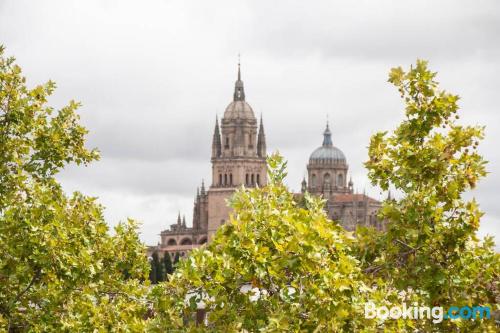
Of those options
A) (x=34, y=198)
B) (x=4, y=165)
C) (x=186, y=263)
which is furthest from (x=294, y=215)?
(x=4, y=165)

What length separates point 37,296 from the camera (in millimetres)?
28297

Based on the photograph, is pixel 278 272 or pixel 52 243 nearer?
pixel 278 272

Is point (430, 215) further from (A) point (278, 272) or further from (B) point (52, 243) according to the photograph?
(B) point (52, 243)

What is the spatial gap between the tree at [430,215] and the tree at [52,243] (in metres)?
6.92

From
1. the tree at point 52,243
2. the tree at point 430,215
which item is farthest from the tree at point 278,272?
the tree at point 52,243

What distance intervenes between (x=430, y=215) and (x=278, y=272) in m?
2.91

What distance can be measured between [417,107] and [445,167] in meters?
1.25

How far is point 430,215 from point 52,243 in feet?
32.9

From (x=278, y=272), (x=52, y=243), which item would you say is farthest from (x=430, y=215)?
(x=52, y=243)

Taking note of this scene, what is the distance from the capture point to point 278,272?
18453 mm

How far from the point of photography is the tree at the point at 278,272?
17.9 meters

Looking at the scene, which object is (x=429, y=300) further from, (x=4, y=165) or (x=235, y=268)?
(x=4, y=165)

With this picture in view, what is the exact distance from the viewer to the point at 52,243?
2592cm

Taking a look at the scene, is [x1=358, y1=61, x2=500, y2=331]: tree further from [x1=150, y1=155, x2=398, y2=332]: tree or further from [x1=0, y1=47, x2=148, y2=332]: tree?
[x1=0, y1=47, x2=148, y2=332]: tree
